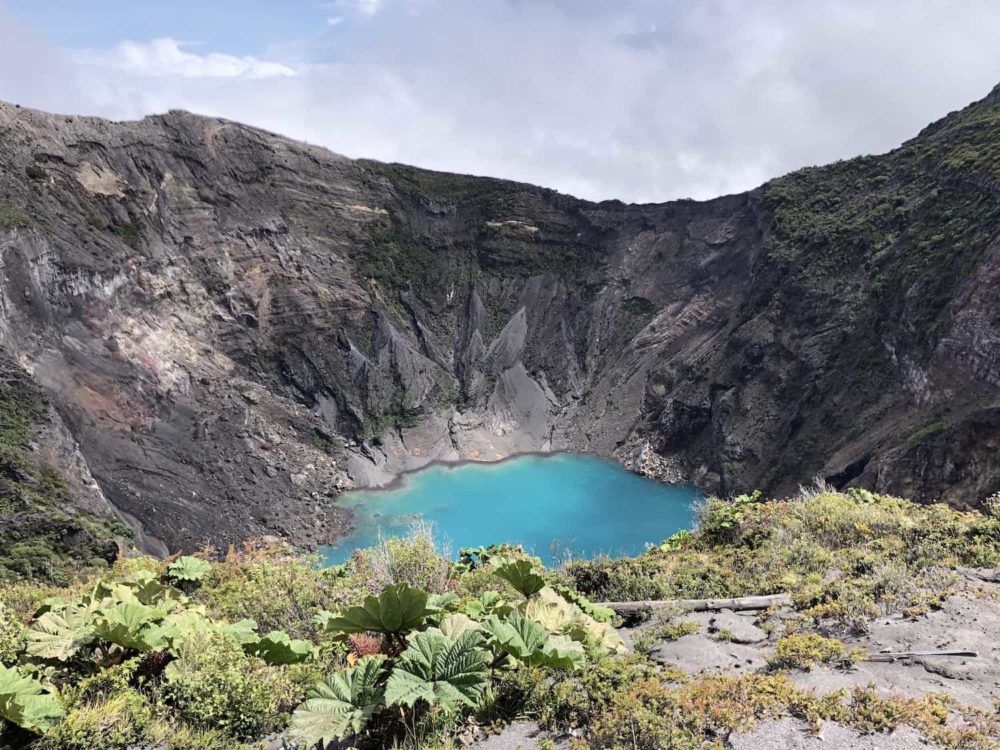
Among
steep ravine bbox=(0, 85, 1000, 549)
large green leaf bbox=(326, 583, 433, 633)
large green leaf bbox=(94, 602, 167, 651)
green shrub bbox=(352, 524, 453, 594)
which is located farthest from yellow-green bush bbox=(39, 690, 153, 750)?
steep ravine bbox=(0, 85, 1000, 549)

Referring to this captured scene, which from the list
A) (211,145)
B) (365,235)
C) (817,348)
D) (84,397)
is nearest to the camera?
(84,397)

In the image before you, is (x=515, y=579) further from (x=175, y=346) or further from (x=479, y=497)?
(x=175, y=346)

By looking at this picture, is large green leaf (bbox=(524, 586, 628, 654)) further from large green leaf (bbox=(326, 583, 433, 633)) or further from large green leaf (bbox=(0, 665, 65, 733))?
large green leaf (bbox=(0, 665, 65, 733))

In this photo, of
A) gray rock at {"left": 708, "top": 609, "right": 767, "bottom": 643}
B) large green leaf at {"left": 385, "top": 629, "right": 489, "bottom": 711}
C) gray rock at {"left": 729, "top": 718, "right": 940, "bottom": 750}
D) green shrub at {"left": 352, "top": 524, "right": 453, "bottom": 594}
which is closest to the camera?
large green leaf at {"left": 385, "top": 629, "right": 489, "bottom": 711}

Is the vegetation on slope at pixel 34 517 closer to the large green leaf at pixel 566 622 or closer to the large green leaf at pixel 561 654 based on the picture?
the large green leaf at pixel 566 622

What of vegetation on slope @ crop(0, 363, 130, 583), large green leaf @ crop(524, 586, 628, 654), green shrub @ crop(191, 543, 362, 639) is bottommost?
large green leaf @ crop(524, 586, 628, 654)

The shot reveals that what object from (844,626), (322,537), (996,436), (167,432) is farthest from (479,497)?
(844,626)

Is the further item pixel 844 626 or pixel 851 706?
pixel 844 626

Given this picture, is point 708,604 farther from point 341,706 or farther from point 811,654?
point 341,706
